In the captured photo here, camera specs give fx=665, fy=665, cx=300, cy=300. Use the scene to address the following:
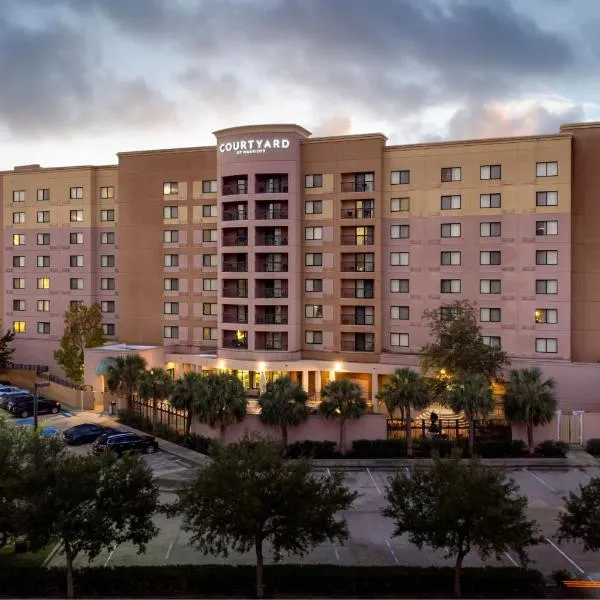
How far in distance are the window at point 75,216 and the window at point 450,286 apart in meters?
37.9

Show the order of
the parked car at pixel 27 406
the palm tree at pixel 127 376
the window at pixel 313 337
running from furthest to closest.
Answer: the window at pixel 313 337 → the parked car at pixel 27 406 → the palm tree at pixel 127 376

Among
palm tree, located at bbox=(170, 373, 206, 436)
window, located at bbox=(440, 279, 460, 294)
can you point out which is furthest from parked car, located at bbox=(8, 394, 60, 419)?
window, located at bbox=(440, 279, 460, 294)

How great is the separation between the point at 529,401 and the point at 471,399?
4.03 m

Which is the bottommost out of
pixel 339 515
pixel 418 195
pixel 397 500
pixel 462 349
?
pixel 339 515

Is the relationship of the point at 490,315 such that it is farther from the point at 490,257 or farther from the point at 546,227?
the point at 546,227

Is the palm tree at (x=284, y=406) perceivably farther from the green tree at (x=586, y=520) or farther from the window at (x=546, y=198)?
the window at (x=546, y=198)

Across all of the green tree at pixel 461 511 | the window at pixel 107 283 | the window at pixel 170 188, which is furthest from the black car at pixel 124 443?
the window at pixel 170 188

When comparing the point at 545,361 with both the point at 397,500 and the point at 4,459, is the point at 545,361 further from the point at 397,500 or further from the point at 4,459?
the point at 4,459

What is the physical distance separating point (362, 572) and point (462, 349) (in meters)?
25.9

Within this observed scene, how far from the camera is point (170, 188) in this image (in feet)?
212

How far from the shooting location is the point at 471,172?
55.2m

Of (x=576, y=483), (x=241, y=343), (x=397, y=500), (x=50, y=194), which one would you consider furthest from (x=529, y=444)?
(x=50, y=194)

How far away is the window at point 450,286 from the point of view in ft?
184

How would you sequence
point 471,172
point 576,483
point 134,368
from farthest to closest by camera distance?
point 471,172 < point 134,368 < point 576,483
